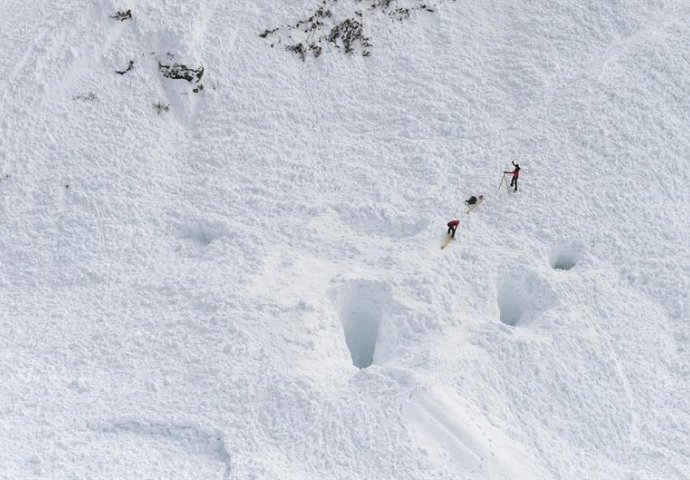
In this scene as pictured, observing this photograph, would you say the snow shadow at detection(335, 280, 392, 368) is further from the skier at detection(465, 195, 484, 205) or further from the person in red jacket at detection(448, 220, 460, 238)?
the skier at detection(465, 195, 484, 205)

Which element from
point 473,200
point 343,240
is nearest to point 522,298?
point 473,200

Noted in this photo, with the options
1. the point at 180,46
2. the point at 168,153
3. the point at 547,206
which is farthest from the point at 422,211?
the point at 180,46

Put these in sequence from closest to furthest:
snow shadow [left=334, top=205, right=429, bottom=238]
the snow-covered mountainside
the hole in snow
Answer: the snow-covered mountainside → the hole in snow → snow shadow [left=334, top=205, right=429, bottom=238]

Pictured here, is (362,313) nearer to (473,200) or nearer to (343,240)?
(343,240)

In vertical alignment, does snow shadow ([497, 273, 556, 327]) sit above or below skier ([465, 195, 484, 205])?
below

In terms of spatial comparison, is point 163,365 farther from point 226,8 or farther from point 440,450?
point 226,8

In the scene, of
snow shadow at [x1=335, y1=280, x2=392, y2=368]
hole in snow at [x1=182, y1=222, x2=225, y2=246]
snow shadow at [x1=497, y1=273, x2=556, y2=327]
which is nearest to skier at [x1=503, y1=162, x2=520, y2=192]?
snow shadow at [x1=497, y1=273, x2=556, y2=327]

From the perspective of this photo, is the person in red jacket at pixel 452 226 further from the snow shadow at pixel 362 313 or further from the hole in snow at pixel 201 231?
the hole in snow at pixel 201 231
